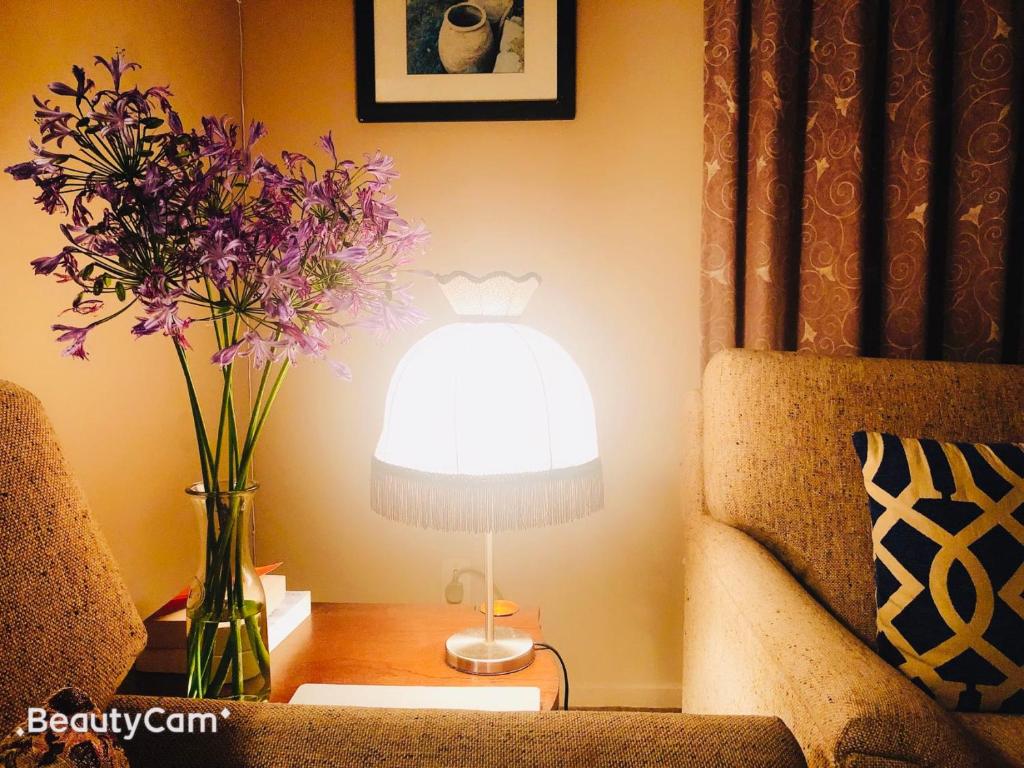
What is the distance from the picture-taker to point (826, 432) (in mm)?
1302

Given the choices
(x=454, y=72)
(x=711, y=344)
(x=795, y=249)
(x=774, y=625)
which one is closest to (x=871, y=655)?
(x=774, y=625)

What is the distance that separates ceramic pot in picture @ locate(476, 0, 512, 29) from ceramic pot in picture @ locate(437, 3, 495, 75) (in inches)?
0.4

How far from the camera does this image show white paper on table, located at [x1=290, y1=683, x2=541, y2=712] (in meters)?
1.01

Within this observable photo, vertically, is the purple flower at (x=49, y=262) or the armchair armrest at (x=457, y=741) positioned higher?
the purple flower at (x=49, y=262)

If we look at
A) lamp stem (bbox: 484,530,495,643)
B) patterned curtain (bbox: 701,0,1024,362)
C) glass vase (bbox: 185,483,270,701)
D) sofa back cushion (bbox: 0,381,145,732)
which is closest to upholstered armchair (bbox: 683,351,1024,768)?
patterned curtain (bbox: 701,0,1024,362)

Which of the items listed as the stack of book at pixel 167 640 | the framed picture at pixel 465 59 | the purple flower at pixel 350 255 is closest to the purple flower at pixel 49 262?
the purple flower at pixel 350 255

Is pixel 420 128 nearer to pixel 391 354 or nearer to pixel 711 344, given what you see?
pixel 391 354

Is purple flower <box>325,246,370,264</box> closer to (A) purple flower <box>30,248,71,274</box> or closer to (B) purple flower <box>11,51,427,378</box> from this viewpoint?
(B) purple flower <box>11,51,427,378</box>

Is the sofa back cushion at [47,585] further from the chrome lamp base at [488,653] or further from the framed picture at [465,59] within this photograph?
A: the framed picture at [465,59]

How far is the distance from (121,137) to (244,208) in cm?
13

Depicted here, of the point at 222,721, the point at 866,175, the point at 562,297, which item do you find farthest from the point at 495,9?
the point at 222,721

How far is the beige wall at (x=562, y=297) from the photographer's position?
176 centimetres

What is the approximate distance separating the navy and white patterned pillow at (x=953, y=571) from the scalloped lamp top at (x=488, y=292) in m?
0.65

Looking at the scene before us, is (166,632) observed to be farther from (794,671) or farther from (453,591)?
(794,671)
